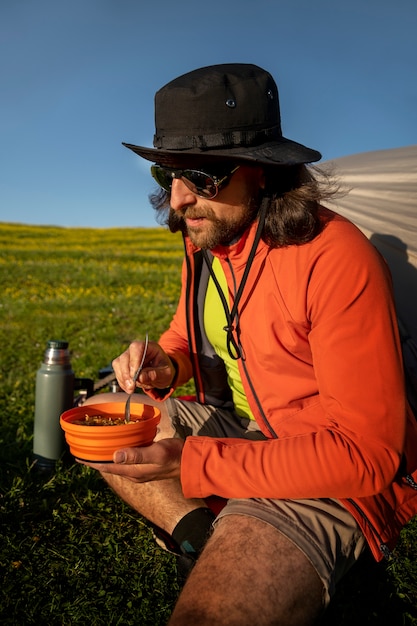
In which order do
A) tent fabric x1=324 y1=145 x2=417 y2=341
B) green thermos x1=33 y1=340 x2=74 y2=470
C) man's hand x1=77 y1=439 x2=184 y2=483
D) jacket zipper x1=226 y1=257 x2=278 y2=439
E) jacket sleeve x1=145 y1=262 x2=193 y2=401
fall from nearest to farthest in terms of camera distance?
man's hand x1=77 y1=439 x2=184 y2=483 → jacket zipper x1=226 y1=257 x2=278 y2=439 → tent fabric x1=324 y1=145 x2=417 y2=341 → jacket sleeve x1=145 y1=262 x2=193 y2=401 → green thermos x1=33 y1=340 x2=74 y2=470

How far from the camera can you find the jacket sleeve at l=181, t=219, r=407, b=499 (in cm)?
209

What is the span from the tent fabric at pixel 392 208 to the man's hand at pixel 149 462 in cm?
118

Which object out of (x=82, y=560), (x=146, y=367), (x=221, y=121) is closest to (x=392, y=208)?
(x=221, y=121)

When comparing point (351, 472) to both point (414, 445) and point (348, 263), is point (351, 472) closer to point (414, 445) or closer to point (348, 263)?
point (414, 445)

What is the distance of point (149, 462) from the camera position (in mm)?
2305

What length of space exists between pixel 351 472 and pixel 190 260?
153cm

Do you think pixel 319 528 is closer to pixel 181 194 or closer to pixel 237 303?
pixel 237 303

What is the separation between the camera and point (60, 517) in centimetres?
328

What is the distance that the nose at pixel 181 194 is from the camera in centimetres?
262

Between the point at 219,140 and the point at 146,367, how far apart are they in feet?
3.81

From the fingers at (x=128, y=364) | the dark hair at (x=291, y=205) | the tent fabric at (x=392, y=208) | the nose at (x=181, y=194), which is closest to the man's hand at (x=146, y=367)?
the fingers at (x=128, y=364)

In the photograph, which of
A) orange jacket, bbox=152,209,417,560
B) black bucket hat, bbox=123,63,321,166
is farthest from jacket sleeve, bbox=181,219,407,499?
black bucket hat, bbox=123,63,321,166

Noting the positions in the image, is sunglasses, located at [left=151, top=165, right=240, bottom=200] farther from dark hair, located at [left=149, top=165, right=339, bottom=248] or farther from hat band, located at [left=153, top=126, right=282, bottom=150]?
dark hair, located at [left=149, top=165, right=339, bottom=248]

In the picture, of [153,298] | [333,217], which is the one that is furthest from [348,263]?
[153,298]
